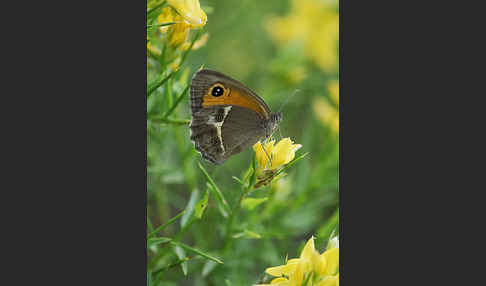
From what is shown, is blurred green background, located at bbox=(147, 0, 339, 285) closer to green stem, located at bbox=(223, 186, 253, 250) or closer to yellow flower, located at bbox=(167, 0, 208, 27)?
green stem, located at bbox=(223, 186, 253, 250)

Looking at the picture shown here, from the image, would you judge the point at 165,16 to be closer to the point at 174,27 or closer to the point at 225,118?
the point at 174,27

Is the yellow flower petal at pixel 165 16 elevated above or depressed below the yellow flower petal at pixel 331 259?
above

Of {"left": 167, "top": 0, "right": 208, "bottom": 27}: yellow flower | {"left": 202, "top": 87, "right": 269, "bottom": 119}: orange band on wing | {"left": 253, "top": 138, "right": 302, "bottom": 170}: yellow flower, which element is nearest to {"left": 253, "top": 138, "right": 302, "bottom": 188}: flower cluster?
{"left": 253, "top": 138, "right": 302, "bottom": 170}: yellow flower

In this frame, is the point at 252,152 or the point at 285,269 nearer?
the point at 285,269

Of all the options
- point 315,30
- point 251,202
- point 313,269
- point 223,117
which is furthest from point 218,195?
point 315,30

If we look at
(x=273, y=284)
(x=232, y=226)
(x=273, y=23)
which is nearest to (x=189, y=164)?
(x=232, y=226)

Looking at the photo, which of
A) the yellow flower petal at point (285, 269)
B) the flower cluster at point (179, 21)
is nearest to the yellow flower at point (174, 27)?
the flower cluster at point (179, 21)

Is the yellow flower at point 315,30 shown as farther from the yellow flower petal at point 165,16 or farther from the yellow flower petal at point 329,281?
the yellow flower petal at point 329,281
